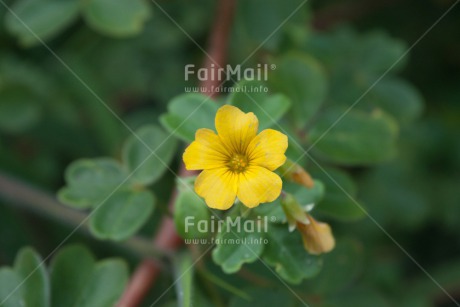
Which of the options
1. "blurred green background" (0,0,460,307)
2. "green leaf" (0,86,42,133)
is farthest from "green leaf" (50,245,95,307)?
"green leaf" (0,86,42,133)

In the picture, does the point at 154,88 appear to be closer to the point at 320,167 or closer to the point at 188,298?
the point at 320,167

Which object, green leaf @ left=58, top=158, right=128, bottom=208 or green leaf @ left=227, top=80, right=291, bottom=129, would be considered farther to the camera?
green leaf @ left=58, top=158, right=128, bottom=208

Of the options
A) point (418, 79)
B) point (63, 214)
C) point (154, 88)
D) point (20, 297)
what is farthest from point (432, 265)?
point (20, 297)

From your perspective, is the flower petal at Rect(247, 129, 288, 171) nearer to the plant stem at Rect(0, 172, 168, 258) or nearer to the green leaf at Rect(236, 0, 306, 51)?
the plant stem at Rect(0, 172, 168, 258)

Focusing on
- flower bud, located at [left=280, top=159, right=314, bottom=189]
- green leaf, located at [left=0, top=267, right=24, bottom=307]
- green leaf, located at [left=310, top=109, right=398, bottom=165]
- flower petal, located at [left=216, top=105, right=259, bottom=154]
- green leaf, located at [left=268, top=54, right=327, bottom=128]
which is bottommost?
green leaf, located at [left=0, top=267, right=24, bottom=307]

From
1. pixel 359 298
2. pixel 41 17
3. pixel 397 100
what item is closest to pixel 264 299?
pixel 359 298

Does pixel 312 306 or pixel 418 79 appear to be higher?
pixel 418 79

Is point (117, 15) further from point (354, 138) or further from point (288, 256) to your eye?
point (288, 256)
